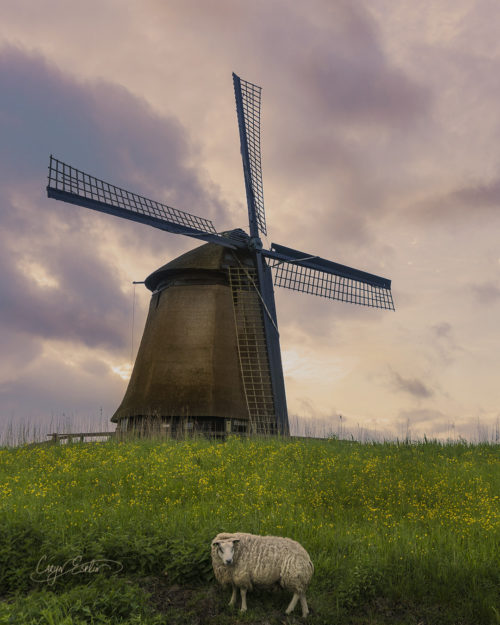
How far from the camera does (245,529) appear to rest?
371 inches

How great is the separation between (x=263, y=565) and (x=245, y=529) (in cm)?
273

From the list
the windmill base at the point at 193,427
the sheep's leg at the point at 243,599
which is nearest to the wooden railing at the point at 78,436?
the windmill base at the point at 193,427

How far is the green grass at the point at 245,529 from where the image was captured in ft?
24.0

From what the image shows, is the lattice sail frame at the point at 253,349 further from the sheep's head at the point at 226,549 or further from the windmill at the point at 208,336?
the sheep's head at the point at 226,549

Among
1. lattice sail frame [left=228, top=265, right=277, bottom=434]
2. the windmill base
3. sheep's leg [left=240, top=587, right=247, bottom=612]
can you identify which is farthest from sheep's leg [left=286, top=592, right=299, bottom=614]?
lattice sail frame [left=228, top=265, right=277, bottom=434]

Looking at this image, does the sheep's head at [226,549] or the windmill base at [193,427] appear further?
the windmill base at [193,427]

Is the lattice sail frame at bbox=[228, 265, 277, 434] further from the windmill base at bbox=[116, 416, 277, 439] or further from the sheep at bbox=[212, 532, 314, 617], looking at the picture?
the sheep at bbox=[212, 532, 314, 617]

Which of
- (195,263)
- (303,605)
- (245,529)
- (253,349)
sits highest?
(195,263)

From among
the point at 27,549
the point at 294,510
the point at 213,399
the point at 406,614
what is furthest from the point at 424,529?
the point at 213,399

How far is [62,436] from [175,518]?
39.8 ft

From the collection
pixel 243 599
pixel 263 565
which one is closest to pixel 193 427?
pixel 243 599

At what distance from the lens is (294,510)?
11172 millimetres

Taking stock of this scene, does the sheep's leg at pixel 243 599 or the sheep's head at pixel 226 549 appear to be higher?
the sheep's head at pixel 226 549

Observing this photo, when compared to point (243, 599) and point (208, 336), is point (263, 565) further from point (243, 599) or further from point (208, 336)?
point (208, 336)
